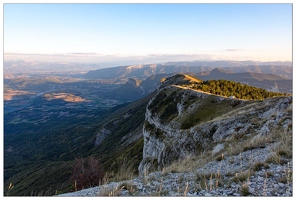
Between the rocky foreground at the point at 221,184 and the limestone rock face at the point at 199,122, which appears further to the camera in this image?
the limestone rock face at the point at 199,122

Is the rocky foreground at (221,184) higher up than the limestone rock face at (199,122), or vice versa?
the rocky foreground at (221,184)

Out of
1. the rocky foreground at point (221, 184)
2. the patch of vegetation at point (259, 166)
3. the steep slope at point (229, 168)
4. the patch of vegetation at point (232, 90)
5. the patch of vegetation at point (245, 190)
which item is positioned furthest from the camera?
the patch of vegetation at point (232, 90)

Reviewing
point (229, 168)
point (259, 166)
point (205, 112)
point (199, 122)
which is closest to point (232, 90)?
point (205, 112)

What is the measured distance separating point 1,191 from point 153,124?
6069 cm

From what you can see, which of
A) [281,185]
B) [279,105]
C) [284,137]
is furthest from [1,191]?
[279,105]

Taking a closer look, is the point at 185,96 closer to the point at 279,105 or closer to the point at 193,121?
the point at 193,121

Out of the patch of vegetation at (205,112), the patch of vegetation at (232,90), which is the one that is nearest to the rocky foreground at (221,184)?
the patch of vegetation at (205,112)

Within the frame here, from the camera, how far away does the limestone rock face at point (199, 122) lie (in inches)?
854

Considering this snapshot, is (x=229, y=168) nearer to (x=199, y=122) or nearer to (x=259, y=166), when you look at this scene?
(x=259, y=166)

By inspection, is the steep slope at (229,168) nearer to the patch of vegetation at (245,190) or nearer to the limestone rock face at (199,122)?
the patch of vegetation at (245,190)

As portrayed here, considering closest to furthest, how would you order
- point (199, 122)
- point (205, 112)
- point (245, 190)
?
point (245, 190), point (199, 122), point (205, 112)

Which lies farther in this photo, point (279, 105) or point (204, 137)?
point (204, 137)

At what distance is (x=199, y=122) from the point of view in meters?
48.1

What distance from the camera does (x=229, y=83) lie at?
90062 mm
